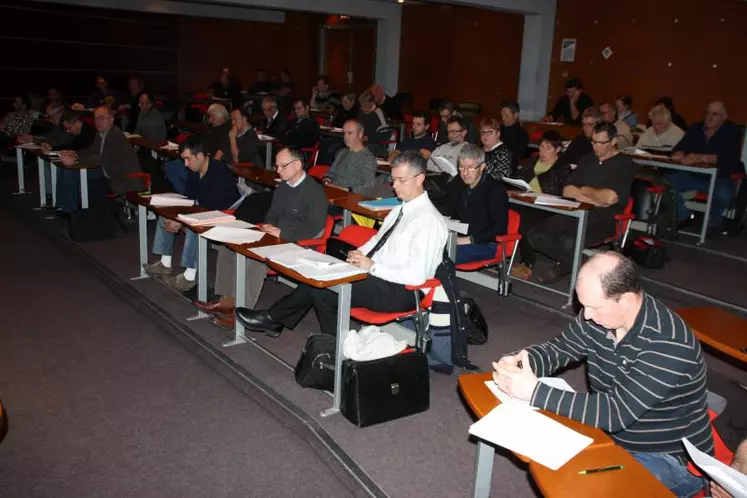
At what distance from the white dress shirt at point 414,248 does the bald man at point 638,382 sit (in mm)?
1338

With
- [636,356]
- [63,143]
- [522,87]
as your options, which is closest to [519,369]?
[636,356]

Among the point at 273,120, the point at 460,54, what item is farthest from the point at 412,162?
the point at 460,54

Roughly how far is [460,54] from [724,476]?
12963 millimetres

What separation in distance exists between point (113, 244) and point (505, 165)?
381 centimetres

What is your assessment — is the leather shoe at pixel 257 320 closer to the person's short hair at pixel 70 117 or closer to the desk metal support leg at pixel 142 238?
the desk metal support leg at pixel 142 238

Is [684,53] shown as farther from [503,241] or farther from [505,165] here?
[503,241]

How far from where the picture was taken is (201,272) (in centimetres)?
457

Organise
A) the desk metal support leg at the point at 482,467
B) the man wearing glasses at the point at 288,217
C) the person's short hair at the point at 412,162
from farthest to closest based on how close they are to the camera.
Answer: the man wearing glasses at the point at 288,217
the person's short hair at the point at 412,162
the desk metal support leg at the point at 482,467

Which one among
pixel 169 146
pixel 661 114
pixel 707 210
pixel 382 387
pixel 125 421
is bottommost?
pixel 125 421

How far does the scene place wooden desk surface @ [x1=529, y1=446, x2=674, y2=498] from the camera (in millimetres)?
1722

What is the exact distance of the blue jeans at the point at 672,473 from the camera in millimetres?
2123

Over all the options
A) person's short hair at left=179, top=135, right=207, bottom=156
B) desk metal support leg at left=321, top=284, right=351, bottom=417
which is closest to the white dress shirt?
desk metal support leg at left=321, top=284, right=351, bottom=417

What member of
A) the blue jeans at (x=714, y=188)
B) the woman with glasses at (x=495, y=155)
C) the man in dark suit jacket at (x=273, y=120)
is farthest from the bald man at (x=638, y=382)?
the man in dark suit jacket at (x=273, y=120)

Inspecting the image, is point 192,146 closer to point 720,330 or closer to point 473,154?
point 473,154
